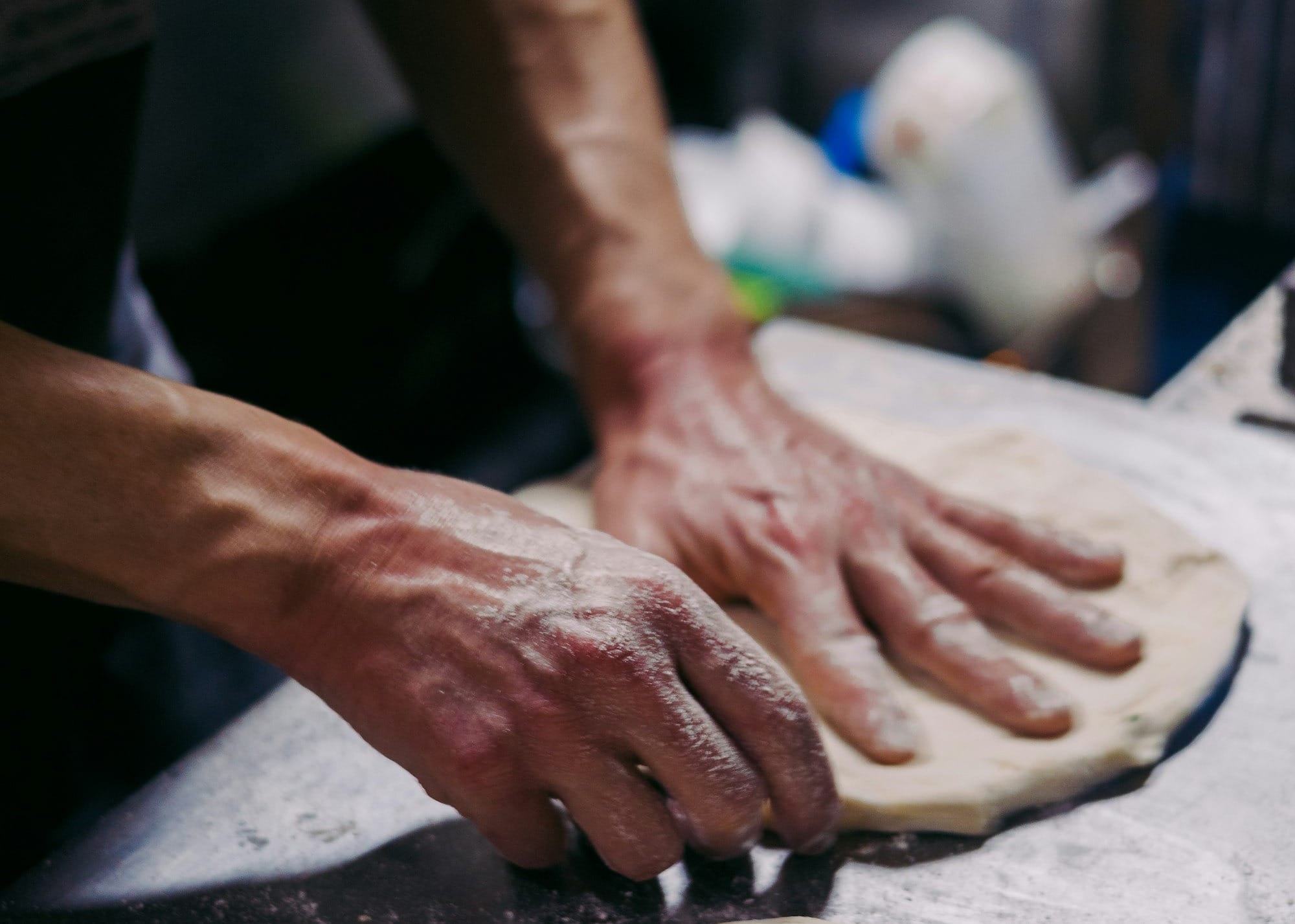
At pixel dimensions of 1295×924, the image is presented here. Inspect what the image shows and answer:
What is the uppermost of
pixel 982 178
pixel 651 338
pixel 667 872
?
pixel 651 338

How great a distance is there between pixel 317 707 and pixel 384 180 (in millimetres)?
2407

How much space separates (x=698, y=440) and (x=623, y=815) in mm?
539

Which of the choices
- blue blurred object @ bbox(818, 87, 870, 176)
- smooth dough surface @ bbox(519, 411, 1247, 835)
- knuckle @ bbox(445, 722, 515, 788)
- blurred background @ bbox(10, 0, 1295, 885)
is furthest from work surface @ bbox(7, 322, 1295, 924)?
blue blurred object @ bbox(818, 87, 870, 176)

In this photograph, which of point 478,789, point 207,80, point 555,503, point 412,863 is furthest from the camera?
point 207,80

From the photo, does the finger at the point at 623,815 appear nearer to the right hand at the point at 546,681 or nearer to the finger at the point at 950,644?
the right hand at the point at 546,681

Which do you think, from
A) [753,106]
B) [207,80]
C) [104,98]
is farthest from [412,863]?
[753,106]

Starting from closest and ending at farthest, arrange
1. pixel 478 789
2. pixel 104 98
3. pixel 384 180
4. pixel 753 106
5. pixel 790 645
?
pixel 478 789, pixel 790 645, pixel 104 98, pixel 384 180, pixel 753 106

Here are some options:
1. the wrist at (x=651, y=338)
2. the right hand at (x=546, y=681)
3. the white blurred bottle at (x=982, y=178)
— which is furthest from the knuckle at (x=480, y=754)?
the white blurred bottle at (x=982, y=178)

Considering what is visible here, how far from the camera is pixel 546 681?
91 centimetres

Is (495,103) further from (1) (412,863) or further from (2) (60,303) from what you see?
(1) (412,863)

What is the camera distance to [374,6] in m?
1.56

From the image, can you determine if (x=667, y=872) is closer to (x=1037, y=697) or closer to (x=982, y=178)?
(x=1037, y=697)

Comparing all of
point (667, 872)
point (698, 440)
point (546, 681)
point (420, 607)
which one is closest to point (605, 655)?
point (546, 681)

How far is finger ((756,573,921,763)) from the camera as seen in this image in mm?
1100
